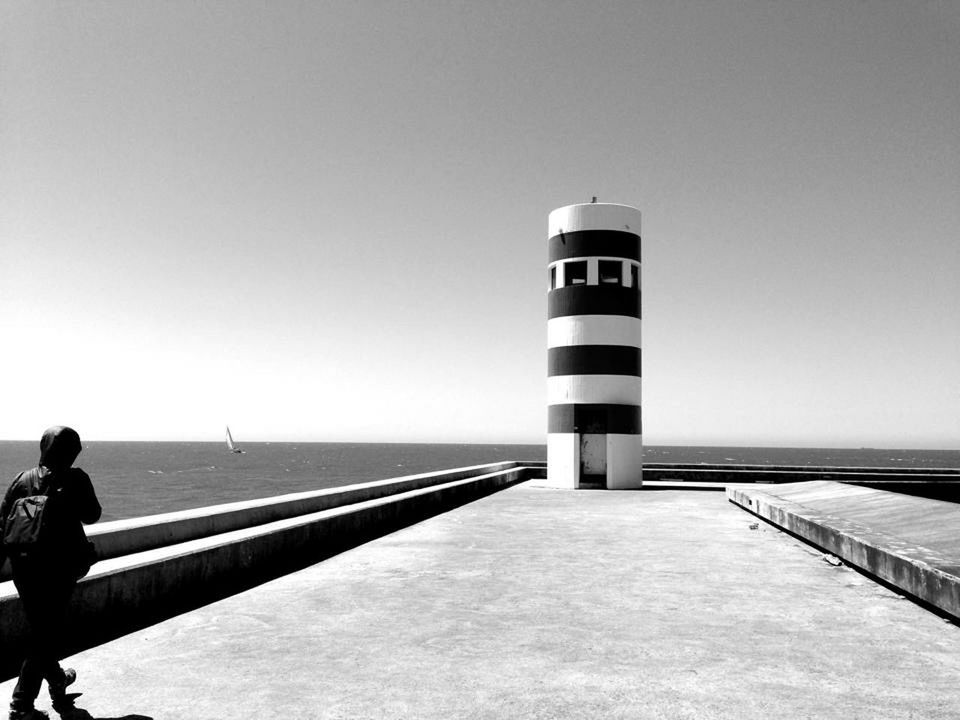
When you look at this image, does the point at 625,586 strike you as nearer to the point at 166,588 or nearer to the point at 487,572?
the point at 487,572

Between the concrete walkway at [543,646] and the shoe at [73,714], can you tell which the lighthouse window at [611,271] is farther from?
the shoe at [73,714]

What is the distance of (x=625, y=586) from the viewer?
8336 millimetres

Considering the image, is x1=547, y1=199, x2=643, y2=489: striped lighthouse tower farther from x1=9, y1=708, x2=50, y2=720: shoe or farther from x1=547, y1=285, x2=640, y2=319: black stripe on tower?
x1=9, y1=708, x2=50, y2=720: shoe

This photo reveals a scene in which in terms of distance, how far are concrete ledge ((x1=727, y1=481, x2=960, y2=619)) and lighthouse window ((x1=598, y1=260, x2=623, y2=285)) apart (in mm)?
8328

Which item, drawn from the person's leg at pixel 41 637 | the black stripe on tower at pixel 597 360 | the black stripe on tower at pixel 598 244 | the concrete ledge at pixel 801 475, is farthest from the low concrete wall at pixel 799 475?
the person's leg at pixel 41 637

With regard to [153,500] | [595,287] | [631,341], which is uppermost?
[595,287]

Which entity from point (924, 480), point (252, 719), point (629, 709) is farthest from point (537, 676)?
point (924, 480)

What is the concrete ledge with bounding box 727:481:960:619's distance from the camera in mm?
7223

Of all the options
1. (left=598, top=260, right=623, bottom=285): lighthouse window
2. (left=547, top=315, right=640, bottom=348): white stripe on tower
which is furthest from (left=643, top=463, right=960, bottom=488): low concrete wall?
(left=598, top=260, right=623, bottom=285): lighthouse window

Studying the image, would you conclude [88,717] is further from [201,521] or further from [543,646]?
[201,521]

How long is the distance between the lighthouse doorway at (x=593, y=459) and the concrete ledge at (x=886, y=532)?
7.63 meters

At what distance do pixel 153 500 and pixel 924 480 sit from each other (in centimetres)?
Result: 6289

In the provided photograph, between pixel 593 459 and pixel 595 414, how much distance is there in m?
1.50

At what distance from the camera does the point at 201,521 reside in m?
10.4
